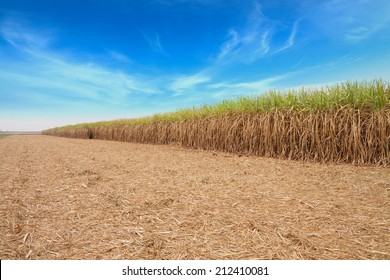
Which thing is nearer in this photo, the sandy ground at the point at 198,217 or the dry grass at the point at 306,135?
the sandy ground at the point at 198,217

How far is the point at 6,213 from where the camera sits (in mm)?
2902

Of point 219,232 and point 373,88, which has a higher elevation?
point 373,88

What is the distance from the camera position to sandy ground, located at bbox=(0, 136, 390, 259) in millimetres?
2004

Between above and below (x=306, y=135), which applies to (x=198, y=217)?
below

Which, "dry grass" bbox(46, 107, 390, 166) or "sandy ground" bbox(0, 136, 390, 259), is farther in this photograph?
"dry grass" bbox(46, 107, 390, 166)

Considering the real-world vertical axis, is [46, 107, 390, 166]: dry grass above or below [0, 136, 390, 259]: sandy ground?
above

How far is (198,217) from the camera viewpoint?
2.60m

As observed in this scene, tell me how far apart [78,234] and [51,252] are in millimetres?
297

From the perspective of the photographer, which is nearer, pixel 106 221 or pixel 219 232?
pixel 219 232

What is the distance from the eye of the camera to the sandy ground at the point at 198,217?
2.00 metres

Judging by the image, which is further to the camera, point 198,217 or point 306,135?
point 306,135

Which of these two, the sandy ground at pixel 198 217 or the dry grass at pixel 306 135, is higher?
the dry grass at pixel 306 135

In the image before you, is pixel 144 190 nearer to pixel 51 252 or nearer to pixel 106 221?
pixel 106 221

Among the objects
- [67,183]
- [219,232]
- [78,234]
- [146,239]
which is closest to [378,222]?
[219,232]
